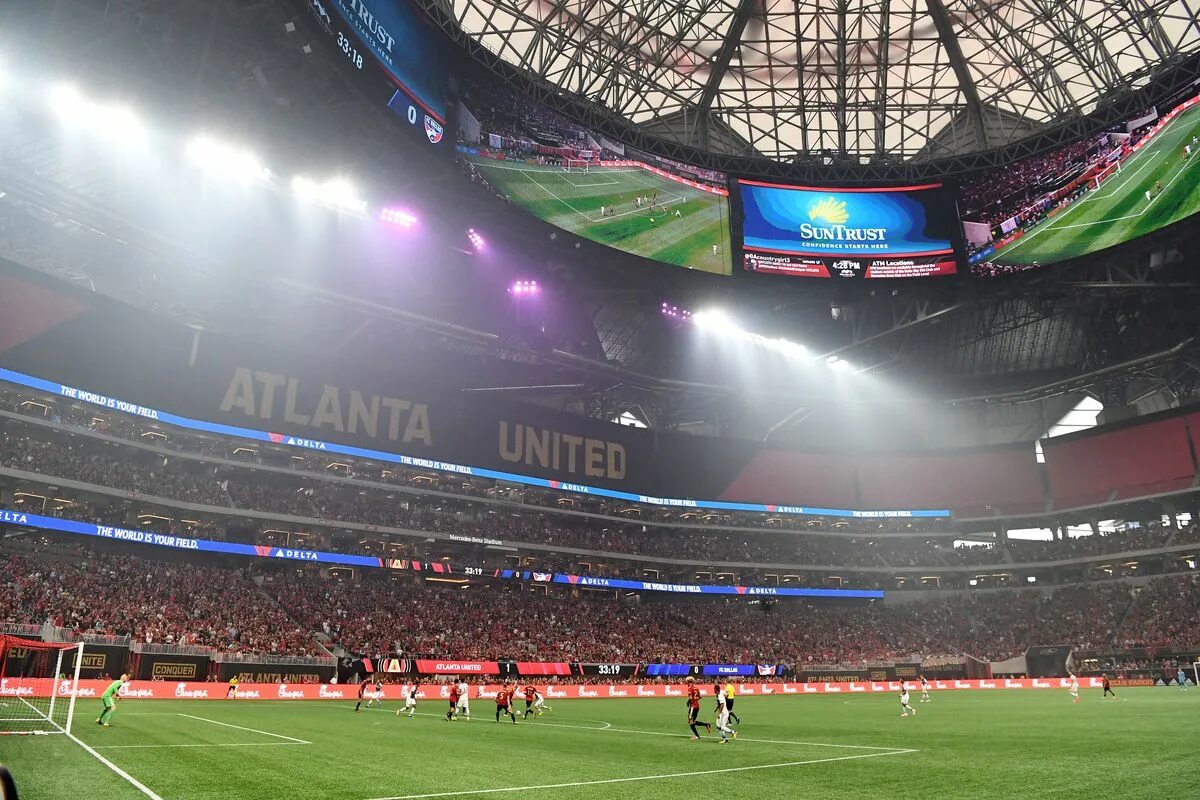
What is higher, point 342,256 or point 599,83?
point 599,83

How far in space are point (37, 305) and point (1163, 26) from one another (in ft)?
246

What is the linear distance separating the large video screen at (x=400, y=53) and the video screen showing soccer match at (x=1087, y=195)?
3948 centimetres

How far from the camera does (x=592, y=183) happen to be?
58.0 meters

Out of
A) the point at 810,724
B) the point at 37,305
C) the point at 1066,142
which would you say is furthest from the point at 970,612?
the point at 37,305

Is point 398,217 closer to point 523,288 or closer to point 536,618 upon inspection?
point 523,288

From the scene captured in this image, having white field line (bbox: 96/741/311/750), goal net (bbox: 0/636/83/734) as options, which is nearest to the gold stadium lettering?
goal net (bbox: 0/636/83/734)

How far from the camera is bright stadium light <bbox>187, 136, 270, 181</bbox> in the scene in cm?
4466

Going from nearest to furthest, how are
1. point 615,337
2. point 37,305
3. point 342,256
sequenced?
point 37,305 → point 342,256 → point 615,337

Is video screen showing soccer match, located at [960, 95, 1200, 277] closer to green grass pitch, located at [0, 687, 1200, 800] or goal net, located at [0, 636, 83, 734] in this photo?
green grass pitch, located at [0, 687, 1200, 800]

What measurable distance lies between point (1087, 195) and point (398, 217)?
47883mm

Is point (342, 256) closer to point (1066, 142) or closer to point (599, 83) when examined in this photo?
point (599, 83)

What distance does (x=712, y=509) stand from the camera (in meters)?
76.3

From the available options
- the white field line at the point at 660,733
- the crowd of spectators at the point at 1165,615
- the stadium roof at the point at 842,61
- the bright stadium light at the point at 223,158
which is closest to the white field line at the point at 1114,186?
the stadium roof at the point at 842,61

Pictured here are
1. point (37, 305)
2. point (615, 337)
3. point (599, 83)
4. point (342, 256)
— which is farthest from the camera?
point (615, 337)
